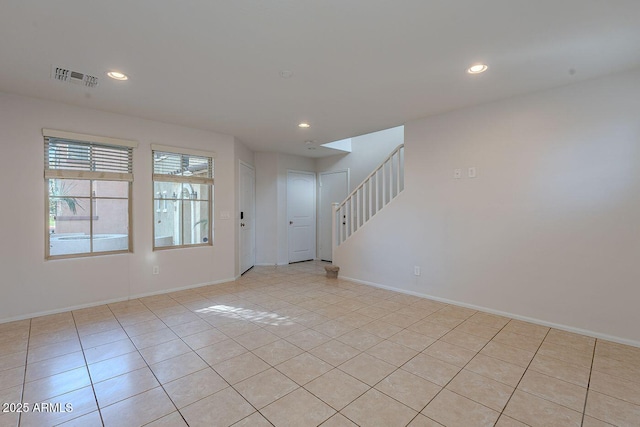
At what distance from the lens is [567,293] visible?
9.62ft

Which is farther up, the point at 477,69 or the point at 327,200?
the point at 477,69

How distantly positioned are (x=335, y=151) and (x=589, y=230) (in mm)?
4474

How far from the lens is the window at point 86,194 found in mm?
3400

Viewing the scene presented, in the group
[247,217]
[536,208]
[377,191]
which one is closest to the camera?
[536,208]

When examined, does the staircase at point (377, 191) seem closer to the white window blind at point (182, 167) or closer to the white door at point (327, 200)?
the white door at point (327, 200)

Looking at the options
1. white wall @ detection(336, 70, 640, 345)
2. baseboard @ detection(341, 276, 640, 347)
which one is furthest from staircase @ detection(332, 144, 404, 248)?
baseboard @ detection(341, 276, 640, 347)

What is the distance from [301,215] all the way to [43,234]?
14.8 feet

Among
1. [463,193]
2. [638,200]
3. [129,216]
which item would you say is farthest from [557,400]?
[129,216]

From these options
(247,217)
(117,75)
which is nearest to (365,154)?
(247,217)

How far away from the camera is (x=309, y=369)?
221cm

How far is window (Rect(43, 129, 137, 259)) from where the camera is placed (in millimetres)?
3400

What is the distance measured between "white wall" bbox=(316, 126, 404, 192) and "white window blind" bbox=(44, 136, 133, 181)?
414 cm

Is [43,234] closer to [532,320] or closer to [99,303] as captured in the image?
[99,303]

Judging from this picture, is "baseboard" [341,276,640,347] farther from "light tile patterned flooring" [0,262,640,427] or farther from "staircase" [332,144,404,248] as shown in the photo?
"staircase" [332,144,404,248]
